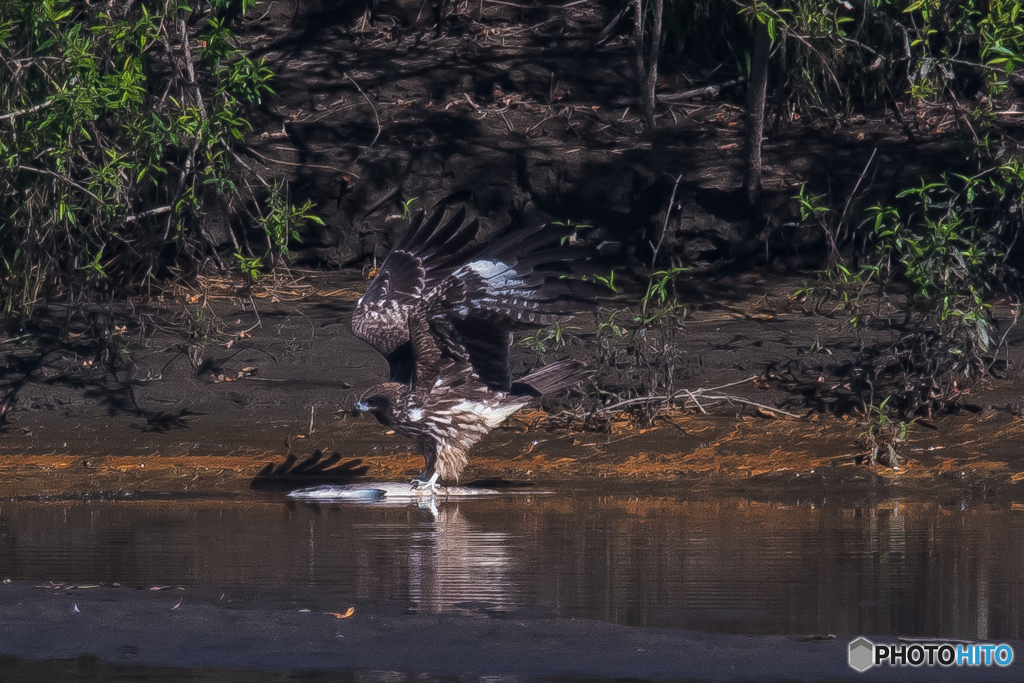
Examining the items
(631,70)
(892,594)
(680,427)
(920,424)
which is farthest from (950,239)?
(631,70)

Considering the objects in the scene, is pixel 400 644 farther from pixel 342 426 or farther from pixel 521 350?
pixel 521 350

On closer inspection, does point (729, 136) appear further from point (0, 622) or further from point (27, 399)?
point (0, 622)

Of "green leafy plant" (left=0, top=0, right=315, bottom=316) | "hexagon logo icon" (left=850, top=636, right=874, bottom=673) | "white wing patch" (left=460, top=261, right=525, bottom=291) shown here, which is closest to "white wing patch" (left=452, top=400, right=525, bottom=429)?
"white wing patch" (left=460, top=261, right=525, bottom=291)

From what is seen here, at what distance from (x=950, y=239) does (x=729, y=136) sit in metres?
4.39

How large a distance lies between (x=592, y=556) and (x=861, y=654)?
193 cm

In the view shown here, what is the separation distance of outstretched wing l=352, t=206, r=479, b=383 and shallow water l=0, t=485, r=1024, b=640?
118 centimetres

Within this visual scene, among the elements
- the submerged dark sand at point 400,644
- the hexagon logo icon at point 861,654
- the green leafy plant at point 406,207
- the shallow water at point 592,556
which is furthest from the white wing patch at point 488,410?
the hexagon logo icon at point 861,654

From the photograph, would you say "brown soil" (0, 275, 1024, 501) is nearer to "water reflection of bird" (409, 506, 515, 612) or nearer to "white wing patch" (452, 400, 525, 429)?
"white wing patch" (452, 400, 525, 429)

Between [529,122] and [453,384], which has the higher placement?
[529,122]

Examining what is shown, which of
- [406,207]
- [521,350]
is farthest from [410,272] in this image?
[521,350]

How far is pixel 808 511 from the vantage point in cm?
799

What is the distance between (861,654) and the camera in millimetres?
4895

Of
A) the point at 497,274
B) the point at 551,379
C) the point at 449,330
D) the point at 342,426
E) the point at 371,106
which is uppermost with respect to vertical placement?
the point at 371,106

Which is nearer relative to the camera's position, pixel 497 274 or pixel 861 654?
pixel 861 654
